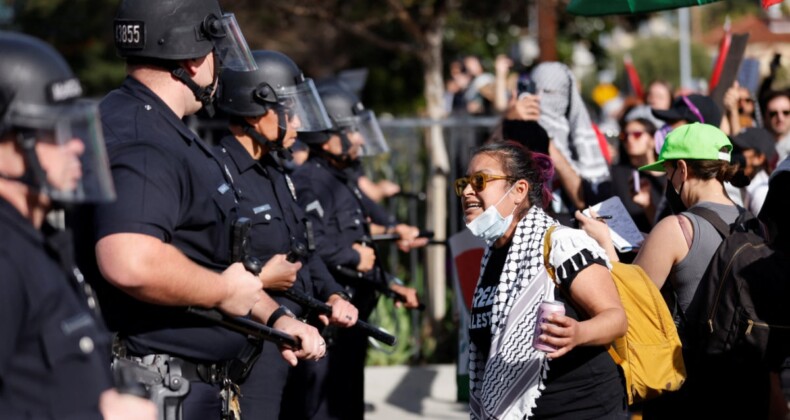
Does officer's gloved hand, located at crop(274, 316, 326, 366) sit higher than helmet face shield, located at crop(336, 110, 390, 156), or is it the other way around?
officer's gloved hand, located at crop(274, 316, 326, 366)

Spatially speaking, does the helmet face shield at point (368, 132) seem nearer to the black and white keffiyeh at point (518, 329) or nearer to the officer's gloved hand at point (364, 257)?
the officer's gloved hand at point (364, 257)

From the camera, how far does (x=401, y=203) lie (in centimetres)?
1003

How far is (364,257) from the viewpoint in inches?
257

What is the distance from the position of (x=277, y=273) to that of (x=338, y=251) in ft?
6.78

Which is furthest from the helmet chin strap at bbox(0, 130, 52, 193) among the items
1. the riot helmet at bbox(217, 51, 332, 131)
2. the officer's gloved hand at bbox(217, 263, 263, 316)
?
the riot helmet at bbox(217, 51, 332, 131)

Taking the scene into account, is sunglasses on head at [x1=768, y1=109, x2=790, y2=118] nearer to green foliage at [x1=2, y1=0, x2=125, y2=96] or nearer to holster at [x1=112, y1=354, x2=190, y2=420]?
holster at [x1=112, y1=354, x2=190, y2=420]

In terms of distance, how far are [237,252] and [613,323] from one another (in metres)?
1.30

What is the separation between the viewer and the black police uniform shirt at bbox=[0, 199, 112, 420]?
2.49 m

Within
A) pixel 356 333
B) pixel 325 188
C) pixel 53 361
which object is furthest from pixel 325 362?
pixel 53 361

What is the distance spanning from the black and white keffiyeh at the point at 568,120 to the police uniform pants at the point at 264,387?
2.58 meters

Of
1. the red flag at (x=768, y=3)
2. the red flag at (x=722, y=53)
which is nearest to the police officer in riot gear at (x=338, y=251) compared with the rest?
the red flag at (x=768, y=3)

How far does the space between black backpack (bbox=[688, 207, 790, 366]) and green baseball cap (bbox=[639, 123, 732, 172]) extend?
1.26ft

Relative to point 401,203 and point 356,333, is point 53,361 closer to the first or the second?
point 356,333

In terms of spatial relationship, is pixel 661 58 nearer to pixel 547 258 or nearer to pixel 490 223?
pixel 490 223
